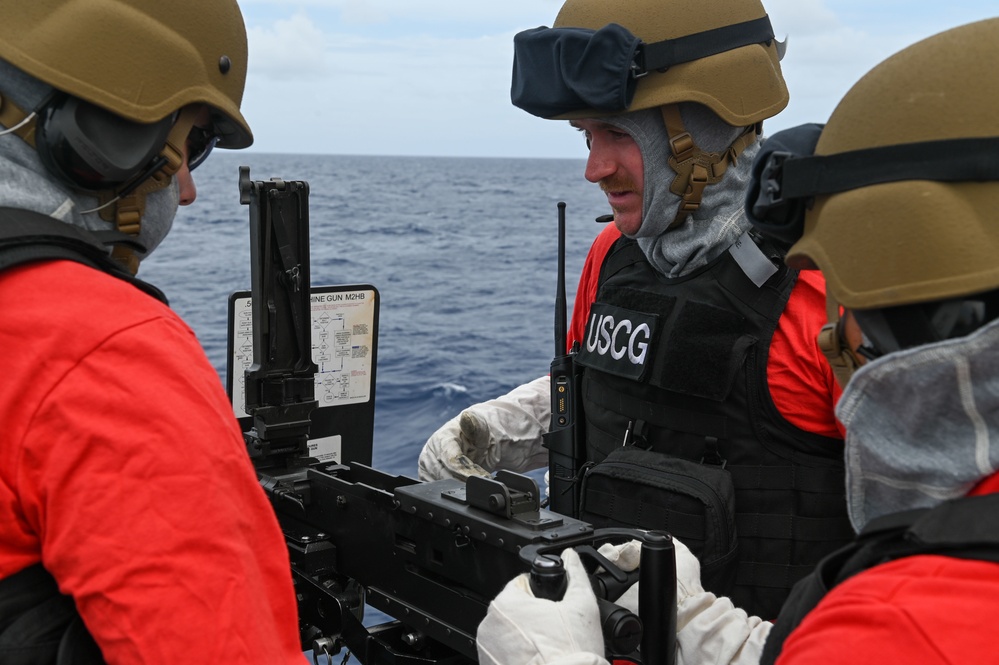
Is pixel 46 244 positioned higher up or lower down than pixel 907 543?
higher up

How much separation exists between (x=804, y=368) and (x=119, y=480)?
1741 millimetres

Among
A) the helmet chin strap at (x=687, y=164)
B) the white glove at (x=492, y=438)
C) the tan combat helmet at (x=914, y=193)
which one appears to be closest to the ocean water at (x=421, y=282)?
the white glove at (x=492, y=438)

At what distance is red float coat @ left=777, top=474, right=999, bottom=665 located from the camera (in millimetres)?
1177

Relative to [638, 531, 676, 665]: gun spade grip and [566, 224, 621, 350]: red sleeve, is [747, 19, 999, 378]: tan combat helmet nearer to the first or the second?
[638, 531, 676, 665]: gun spade grip

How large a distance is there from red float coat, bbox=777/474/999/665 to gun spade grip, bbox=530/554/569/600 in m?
0.56

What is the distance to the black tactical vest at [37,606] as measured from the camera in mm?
1470

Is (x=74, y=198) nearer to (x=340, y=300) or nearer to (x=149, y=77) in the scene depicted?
(x=149, y=77)

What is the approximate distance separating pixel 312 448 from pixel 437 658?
863 mm

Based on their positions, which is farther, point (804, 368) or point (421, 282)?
point (421, 282)

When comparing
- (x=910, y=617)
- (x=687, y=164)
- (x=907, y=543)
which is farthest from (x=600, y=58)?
(x=910, y=617)

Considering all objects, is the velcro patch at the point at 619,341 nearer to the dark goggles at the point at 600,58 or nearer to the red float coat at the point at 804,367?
the red float coat at the point at 804,367

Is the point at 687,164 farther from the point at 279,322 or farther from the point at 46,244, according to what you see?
the point at 46,244

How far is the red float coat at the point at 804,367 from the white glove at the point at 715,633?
60cm

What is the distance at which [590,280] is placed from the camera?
332 cm
